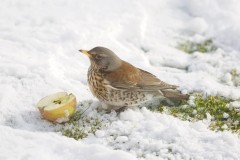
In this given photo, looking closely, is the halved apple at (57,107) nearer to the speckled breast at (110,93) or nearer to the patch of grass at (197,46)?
the speckled breast at (110,93)

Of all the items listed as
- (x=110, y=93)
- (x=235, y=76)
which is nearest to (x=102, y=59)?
(x=110, y=93)

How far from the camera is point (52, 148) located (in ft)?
17.4

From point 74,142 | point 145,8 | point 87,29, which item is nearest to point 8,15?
point 87,29

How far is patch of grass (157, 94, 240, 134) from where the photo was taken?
6.28 m

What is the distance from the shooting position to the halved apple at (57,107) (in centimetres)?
588

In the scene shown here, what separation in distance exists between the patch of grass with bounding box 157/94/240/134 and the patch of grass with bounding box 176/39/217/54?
1.84 meters

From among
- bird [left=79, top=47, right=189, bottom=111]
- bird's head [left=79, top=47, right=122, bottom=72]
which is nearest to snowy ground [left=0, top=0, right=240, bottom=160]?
bird [left=79, top=47, right=189, bottom=111]

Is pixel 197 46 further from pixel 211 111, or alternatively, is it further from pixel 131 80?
pixel 131 80

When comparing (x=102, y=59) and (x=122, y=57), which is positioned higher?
(x=102, y=59)

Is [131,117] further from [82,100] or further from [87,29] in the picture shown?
[87,29]

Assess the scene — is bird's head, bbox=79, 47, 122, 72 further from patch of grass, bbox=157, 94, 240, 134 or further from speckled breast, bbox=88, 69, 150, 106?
patch of grass, bbox=157, 94, 240, 134

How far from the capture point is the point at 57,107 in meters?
5.89

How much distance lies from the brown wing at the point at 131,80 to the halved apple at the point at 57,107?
1.78ft

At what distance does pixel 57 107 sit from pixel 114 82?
2.61ft
